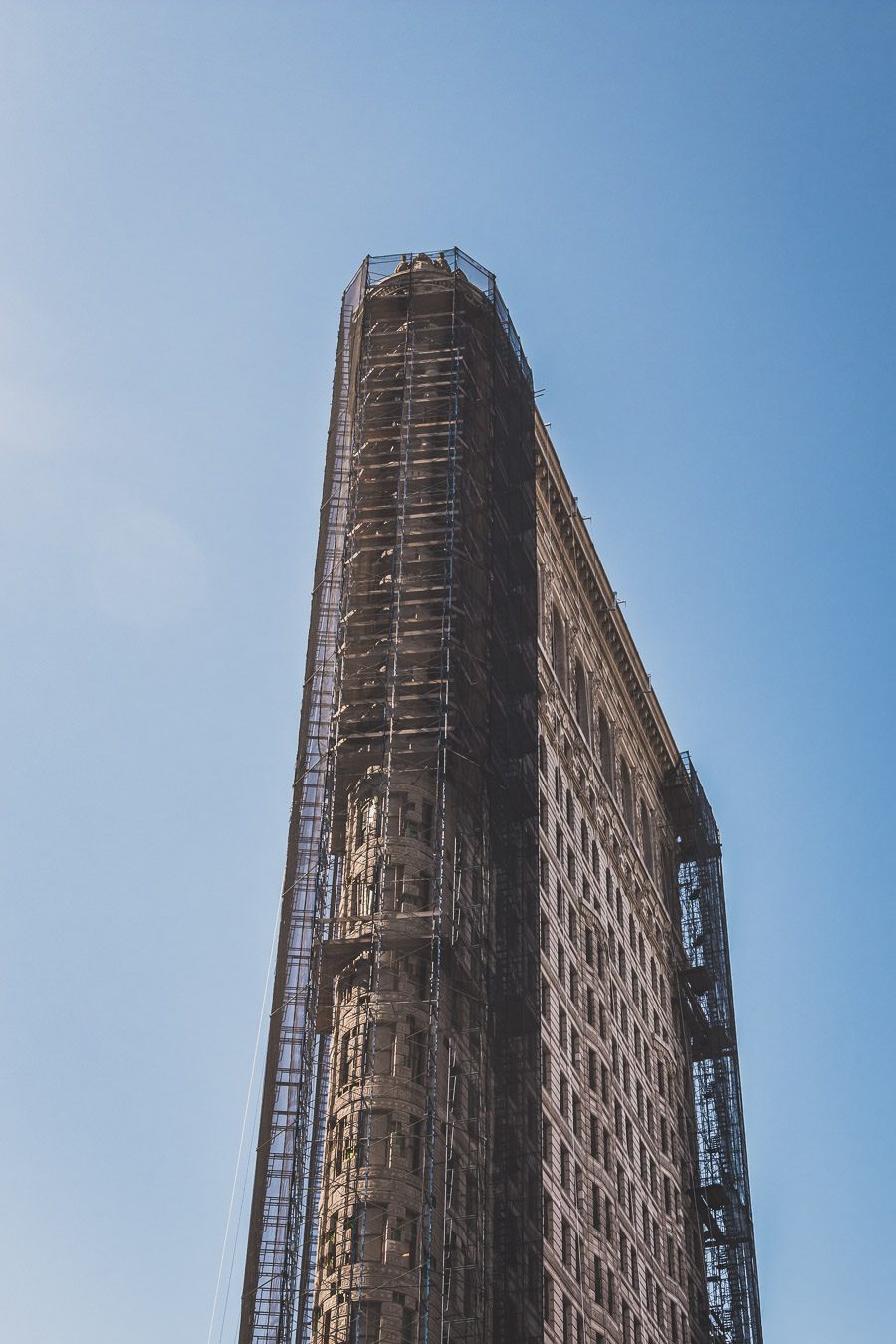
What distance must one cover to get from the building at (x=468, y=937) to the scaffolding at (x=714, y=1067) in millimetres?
272

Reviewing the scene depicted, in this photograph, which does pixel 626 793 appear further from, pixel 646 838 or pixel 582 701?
pixel 582 701

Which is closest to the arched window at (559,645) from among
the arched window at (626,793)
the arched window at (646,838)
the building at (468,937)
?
the building at (468,937)

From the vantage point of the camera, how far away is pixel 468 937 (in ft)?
223

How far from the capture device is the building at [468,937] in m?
61.2

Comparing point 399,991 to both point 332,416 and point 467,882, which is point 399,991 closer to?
point 467,882

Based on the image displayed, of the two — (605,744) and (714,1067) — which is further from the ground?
(605,744)

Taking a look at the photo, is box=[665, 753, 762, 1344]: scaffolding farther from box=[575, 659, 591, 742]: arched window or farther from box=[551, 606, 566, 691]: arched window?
box=[551, 606, 566, 691]: arched window

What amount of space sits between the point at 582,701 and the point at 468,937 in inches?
1026

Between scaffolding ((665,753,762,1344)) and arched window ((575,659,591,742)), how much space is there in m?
17.3

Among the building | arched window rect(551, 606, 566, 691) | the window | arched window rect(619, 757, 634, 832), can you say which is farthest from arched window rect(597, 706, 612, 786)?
the window

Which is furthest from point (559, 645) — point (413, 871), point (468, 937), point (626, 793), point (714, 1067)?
point (714, 1067)

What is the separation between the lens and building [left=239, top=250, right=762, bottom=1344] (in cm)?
6116

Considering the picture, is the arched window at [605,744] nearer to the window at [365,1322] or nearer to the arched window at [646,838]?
the arched window at [646,838]

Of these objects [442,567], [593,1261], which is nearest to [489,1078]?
[593,1261]
